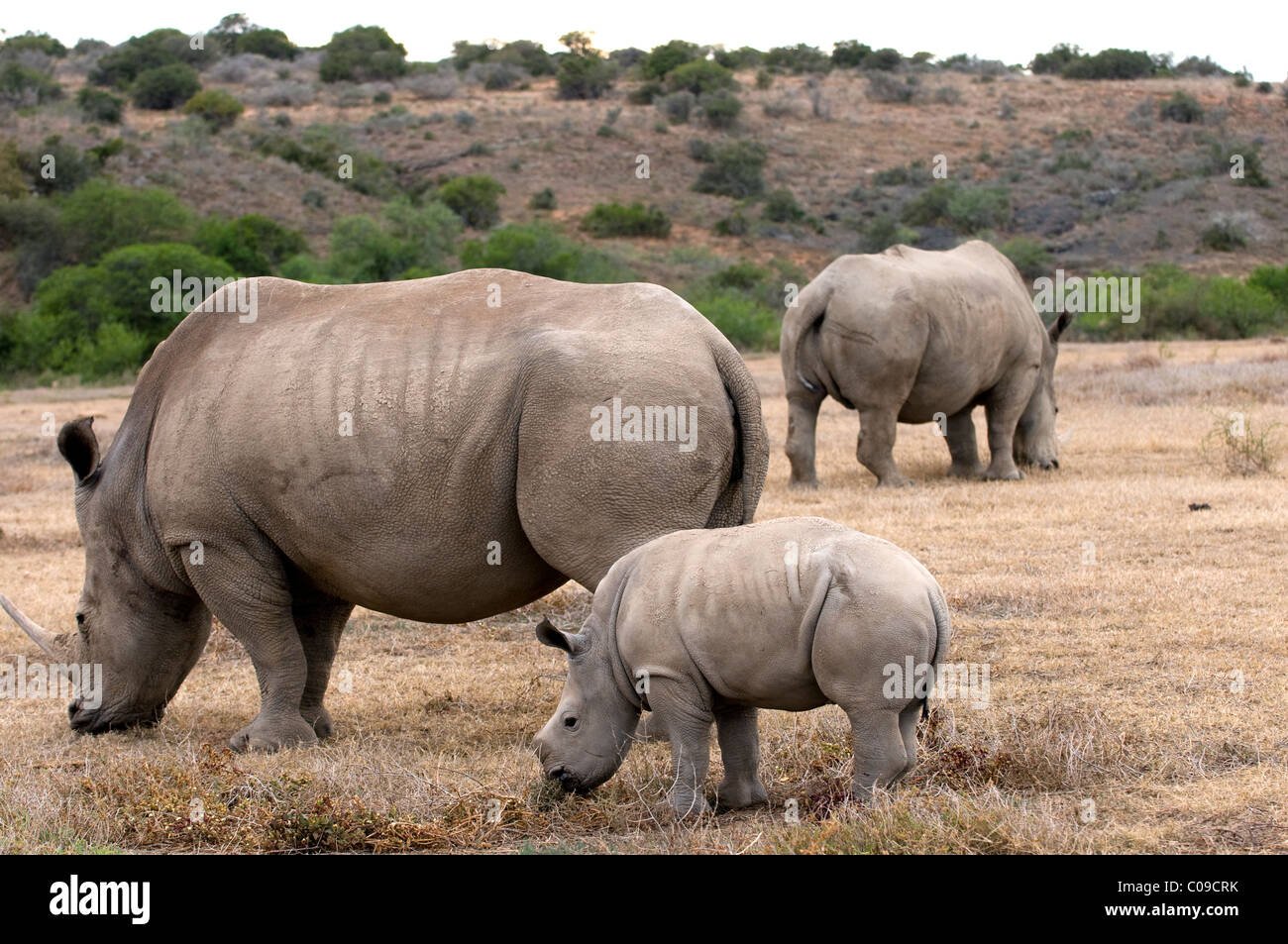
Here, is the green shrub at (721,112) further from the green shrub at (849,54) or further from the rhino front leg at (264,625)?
the rhino front leg at (264,625)

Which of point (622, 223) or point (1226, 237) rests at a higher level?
point (622, 223)

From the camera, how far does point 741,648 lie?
4738 mm

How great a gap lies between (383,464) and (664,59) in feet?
194

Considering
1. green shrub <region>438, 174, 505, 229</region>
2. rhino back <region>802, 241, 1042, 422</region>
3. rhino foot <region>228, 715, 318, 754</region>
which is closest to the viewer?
rhino foot <region>228, 715, 318, 754</region>

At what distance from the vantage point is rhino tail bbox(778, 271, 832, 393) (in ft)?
41.2

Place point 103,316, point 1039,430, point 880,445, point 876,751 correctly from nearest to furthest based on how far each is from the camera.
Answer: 1. point 876,751
2. point 880,445
3. point 1039,430
4. point 103,316

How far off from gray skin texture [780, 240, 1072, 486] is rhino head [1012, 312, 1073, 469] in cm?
4

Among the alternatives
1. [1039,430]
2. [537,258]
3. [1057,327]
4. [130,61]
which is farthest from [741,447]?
[130,61]

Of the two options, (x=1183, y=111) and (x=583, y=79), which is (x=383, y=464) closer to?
(x=1183, y=111)

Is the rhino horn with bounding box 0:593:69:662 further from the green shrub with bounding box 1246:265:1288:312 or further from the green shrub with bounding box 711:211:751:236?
the green shrub with bounding box 711:211:751:236

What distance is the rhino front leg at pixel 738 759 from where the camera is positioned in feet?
16.7

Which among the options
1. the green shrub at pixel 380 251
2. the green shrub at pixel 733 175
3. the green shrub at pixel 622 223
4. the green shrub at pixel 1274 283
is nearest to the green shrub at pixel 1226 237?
the green shrub at pixel 1274 283

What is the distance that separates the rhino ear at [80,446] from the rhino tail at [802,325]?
698cm

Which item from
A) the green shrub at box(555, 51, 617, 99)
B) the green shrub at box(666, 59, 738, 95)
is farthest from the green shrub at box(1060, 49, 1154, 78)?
the green shrub at box(555, 51, 617, 99)
